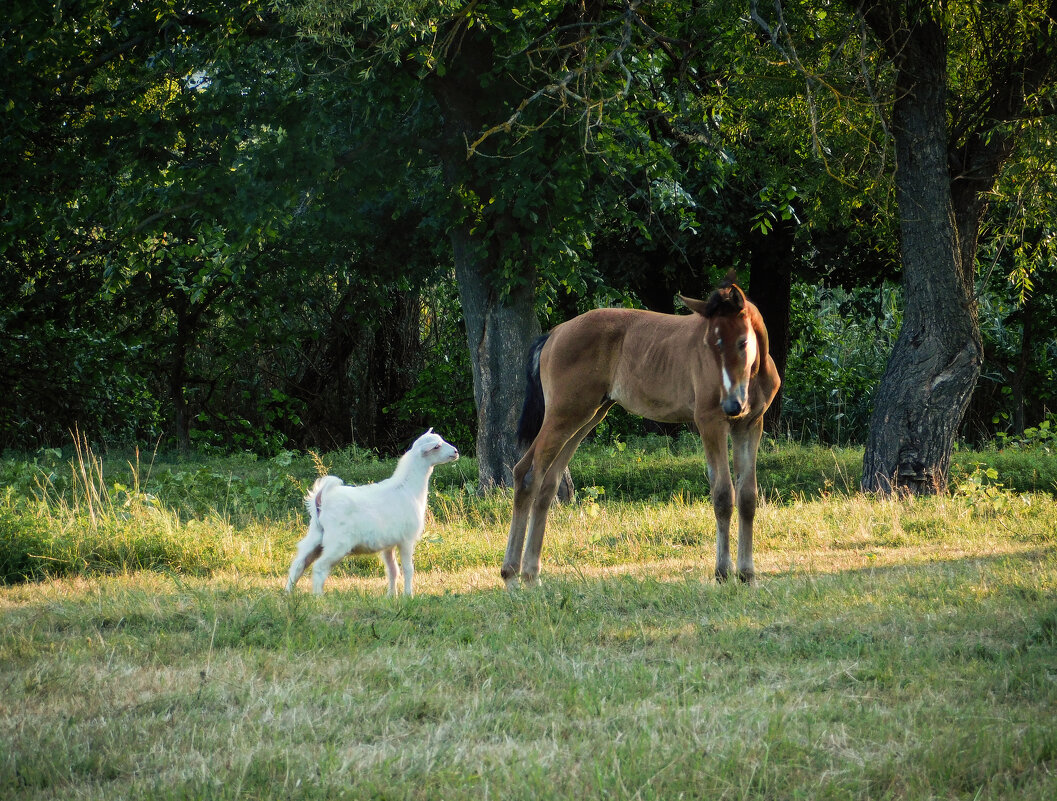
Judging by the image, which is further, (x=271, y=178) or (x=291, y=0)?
(x=271, y=178)

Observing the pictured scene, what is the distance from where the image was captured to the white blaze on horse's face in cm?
691

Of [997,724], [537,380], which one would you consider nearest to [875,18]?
[537,380]

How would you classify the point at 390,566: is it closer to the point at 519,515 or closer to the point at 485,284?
the point at 519,515

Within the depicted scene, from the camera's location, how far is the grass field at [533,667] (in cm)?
378

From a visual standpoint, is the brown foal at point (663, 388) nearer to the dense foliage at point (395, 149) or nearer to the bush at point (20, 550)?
the dense foliage at point (395, 149)

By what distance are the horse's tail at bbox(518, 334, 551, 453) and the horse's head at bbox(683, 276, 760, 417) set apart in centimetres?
183

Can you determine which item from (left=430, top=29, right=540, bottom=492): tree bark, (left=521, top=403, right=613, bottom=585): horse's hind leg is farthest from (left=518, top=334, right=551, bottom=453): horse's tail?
(left=430, top=29, right=540, bottom=492): tree bark

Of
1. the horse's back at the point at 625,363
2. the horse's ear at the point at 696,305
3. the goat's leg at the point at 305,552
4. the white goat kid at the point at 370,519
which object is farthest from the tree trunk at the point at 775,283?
the goat's leg at the point at 305,552

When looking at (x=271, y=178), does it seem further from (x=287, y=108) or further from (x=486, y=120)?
(x=486, y=120)

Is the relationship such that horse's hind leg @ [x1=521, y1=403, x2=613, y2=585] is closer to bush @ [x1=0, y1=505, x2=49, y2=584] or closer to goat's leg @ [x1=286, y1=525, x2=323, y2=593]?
goat's leg @ [x1=286, y1=525, x2=323, y2=593]

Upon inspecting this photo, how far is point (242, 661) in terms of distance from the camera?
17.2 ft

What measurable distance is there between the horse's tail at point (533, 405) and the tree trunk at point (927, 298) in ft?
16.0

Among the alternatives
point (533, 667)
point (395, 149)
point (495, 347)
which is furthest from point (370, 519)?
point (395, 149)

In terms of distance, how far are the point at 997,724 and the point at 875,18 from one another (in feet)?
30.8
